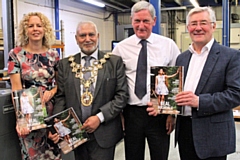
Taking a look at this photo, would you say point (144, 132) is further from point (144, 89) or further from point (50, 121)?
point (50, 121)

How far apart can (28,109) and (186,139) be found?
1077mm

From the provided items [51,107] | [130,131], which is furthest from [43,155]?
[130,131]

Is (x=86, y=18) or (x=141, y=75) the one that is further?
(x=86, y=18)

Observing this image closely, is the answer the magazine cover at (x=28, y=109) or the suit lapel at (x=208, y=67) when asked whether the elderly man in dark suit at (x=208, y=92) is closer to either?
the suit lapel at (x=208, y=67)

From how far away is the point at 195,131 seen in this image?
5.65 feet

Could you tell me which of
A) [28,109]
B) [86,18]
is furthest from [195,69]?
[86,18]

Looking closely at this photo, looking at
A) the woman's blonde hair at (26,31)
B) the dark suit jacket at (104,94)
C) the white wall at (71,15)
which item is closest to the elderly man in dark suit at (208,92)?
the dark suit jacket at (104,94)

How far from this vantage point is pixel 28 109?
183 cm

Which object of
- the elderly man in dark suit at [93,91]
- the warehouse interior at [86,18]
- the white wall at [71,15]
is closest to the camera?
the elderly man in dark suit at [93,91]

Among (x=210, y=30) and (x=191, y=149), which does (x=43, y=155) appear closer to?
Answer: (x=191, y=149)

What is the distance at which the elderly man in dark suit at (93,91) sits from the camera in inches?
73.5

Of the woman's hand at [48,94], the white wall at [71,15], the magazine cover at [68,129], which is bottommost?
the magazine cover at [68,129]

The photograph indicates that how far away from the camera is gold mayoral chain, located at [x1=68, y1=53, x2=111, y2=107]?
1.87 meters

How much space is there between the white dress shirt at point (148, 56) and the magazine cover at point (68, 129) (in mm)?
432
